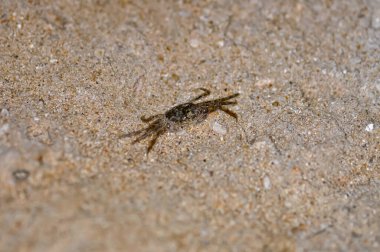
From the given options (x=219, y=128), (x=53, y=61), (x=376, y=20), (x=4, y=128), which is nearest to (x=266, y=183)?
(x=219, y=128)

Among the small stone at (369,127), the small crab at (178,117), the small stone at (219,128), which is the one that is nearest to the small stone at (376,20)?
the small stone at (369,127)

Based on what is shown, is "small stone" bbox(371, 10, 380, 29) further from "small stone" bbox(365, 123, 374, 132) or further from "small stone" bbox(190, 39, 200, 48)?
"small stone" bbox(190, 39, 200, 48)

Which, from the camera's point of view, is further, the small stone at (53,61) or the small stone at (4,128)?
the small stone at (53,61)

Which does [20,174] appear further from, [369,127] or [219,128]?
[369,127]

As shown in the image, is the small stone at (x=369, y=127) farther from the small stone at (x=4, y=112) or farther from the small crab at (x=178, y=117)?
the small stone at (x=4, y=112)

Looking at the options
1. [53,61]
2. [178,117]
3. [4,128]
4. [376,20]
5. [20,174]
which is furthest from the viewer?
[376,20]

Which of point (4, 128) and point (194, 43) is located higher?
point (4, 128)
